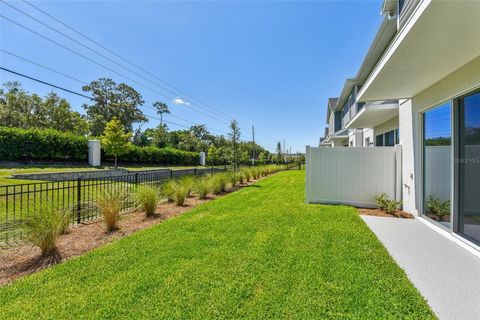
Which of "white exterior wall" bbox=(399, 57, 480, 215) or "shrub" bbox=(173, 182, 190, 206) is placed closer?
"white exterior wall" bbox=(399, 57, 480, 215)

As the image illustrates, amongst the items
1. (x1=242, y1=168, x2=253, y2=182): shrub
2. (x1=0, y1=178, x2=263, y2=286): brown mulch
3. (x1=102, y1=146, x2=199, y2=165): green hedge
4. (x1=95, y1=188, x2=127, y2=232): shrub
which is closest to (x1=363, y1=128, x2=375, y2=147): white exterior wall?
(x1=242, y1=168, x2=253, y2=182): shrub

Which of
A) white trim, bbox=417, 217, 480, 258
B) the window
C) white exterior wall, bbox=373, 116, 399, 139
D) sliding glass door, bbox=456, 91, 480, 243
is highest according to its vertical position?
white exterior wall, bbox=373, 116, 399, 139

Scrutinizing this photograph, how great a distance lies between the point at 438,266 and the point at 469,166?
2010 millimetres

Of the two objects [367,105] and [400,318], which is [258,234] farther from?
[367,105]

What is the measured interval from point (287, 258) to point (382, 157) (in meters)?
5.49

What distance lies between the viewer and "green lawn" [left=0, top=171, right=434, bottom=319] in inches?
91.9

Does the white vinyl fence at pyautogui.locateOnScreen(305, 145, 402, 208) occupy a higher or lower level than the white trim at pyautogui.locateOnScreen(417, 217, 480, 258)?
higher

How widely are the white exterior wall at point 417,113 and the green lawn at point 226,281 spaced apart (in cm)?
272

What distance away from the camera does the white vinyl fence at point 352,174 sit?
714cm

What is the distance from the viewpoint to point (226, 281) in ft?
9.43

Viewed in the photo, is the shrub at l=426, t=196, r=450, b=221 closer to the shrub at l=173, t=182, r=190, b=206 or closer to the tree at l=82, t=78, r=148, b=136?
the shrub at l=173, t=182, r=190, b=206

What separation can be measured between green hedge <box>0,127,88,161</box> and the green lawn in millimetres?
16627

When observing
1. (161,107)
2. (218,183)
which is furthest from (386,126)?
(161,107)

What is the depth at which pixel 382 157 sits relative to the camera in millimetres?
7188
